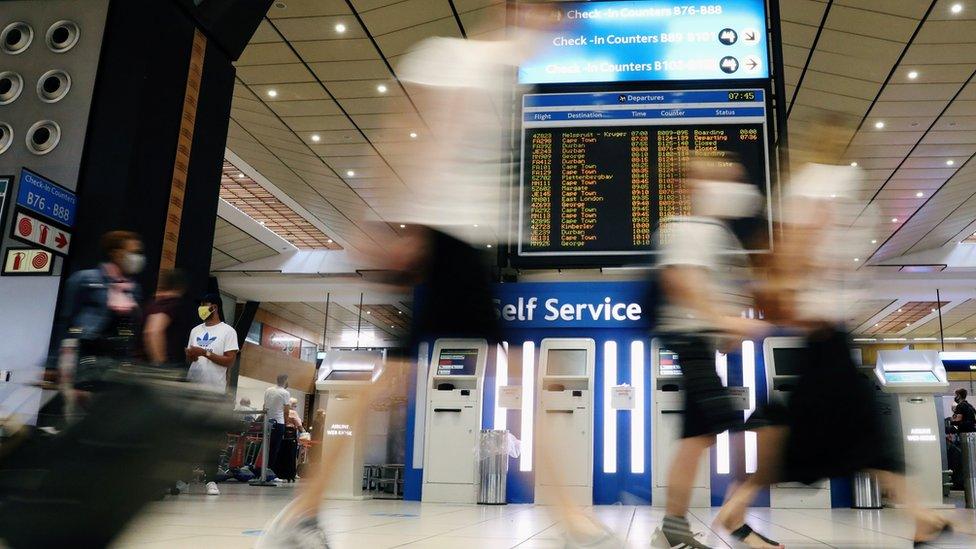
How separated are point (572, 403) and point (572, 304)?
3.29 feet

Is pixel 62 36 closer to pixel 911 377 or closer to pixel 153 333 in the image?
pixel 153 333

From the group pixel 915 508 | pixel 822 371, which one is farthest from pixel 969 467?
pixel 822 371

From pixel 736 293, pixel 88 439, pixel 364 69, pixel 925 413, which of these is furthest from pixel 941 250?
pixel 88 439

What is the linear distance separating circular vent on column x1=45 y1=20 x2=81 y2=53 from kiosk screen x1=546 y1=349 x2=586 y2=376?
4.74 metres

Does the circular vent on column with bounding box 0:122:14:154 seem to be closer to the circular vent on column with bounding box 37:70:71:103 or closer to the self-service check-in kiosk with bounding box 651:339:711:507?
the circular vent on column with bounding box 37:70:71:103

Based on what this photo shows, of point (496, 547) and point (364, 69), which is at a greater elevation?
point (364, 69)

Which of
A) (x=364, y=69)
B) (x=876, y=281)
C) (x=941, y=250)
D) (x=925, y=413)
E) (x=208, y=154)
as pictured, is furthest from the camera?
(x=876, y=281)

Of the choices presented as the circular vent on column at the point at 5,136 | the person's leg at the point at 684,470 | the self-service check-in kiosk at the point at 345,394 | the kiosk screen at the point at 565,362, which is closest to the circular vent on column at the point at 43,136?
the circular vent on column at the point at 5,136

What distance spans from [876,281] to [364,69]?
45.3 ft

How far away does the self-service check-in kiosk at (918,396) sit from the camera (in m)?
7.03

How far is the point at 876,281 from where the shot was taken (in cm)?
1741

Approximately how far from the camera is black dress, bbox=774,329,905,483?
2.52 meters

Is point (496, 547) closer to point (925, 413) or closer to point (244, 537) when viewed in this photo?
point (244, 537)

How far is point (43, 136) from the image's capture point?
4816 millimetres
